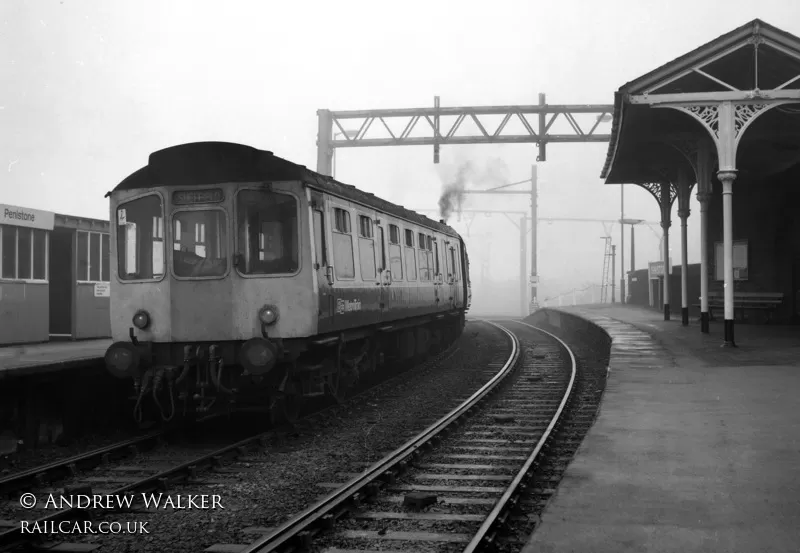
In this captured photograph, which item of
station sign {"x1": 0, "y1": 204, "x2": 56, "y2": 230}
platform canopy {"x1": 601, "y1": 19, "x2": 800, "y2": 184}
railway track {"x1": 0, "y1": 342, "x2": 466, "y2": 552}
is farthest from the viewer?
Answer: platform canopy {"x1": 601, "y1": 19, "x2": 800, "y2": 184}

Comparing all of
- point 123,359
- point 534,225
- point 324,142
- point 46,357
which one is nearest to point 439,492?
point 123,359

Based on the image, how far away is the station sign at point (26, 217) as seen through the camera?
13.9m

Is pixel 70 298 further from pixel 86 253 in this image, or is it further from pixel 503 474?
pixel 503 474

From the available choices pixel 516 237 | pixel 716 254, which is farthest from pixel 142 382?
pixel 516 237

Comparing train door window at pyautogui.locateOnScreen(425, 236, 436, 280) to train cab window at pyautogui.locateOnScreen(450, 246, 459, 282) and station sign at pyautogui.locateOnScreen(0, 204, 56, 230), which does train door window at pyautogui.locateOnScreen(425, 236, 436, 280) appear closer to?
train cab window at pyautogui.locateOnScreen(450, 246, 459, 282)

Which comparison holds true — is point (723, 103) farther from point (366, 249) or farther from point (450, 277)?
point (366, 249)

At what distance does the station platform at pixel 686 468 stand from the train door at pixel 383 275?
350 centimetres

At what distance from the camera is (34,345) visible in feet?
46.8

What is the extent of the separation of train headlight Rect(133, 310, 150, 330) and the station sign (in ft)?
19.9

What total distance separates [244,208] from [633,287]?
38.2 meters

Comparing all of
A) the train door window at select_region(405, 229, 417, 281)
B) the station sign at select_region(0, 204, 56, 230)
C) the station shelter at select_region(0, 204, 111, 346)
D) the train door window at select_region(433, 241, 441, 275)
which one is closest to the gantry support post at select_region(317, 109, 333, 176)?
the train door window at select_region(433, 241, 441, 275)

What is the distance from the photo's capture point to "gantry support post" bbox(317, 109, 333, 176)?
22897 millimetres

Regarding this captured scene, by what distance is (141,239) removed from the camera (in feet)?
31.0

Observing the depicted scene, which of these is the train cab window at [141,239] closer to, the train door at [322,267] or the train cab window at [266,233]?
the train cab window at [266,233]
